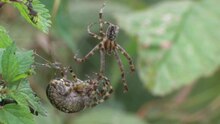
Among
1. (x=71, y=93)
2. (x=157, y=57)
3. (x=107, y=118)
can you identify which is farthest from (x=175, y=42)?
(x=71, y=93)

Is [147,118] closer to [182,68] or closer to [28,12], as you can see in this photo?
[182,68]

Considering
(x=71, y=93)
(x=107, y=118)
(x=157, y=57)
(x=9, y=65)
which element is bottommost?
(x=107, y=118)

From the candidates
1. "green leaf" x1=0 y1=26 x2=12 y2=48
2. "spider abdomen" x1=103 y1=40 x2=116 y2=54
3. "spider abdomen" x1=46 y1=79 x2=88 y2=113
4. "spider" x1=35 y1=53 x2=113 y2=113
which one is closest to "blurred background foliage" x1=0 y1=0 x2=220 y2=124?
"spider abdomen" x1=103 y1=40 x2=116 y2=54

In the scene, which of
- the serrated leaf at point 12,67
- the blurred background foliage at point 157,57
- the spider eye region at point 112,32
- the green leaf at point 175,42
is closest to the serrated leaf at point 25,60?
the serrated leaf at point 12,67

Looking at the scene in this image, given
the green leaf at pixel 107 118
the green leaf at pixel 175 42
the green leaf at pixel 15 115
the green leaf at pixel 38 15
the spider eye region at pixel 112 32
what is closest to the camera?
the green leaf at pixel 15 115

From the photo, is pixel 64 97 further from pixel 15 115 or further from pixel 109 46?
pixel 109 46

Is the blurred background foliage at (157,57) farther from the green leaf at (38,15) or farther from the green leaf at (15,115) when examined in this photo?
the green leaf at (15,115)
